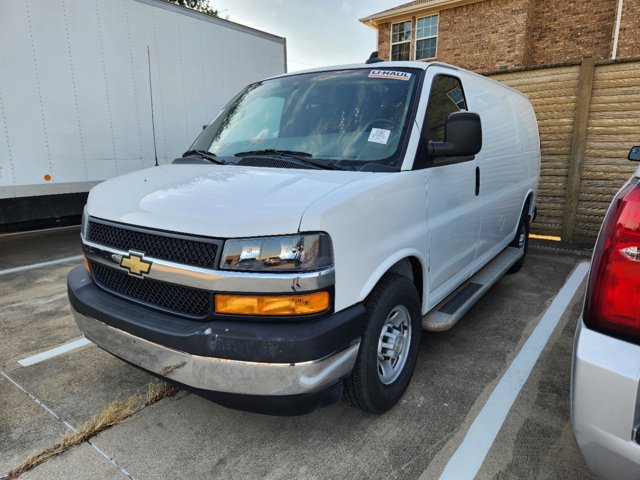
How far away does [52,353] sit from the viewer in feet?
11.1

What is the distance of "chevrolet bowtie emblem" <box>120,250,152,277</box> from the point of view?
2177 millimetres

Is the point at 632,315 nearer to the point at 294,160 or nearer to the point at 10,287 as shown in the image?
the point at 294,160

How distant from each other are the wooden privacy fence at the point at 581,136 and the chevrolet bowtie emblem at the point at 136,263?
6643mm

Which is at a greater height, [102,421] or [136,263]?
[136,263]

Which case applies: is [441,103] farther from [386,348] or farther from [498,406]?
[498,406]

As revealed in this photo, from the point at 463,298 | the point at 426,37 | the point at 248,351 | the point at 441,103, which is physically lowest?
the point at 463,298

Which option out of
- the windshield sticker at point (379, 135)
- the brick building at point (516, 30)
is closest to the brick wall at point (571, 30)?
the brick building at point (516, 30)

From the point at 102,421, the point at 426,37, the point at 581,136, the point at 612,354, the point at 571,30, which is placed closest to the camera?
the point at 612,354

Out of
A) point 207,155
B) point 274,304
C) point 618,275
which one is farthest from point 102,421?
point 618,275

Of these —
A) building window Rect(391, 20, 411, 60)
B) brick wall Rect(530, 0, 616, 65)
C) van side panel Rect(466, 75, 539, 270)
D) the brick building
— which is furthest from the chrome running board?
building window Rect(391, 20, 411, 60)

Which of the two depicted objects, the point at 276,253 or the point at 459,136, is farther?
the point at 459,136

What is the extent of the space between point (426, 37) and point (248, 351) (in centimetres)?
1564

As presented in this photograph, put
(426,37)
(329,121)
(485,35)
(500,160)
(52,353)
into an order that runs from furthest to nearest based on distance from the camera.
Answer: (426,37)
(485,35)
(500,160)
(52,353)
(329,121)

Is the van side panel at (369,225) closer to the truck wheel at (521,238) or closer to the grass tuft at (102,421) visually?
the grass tuft at (102,421)
